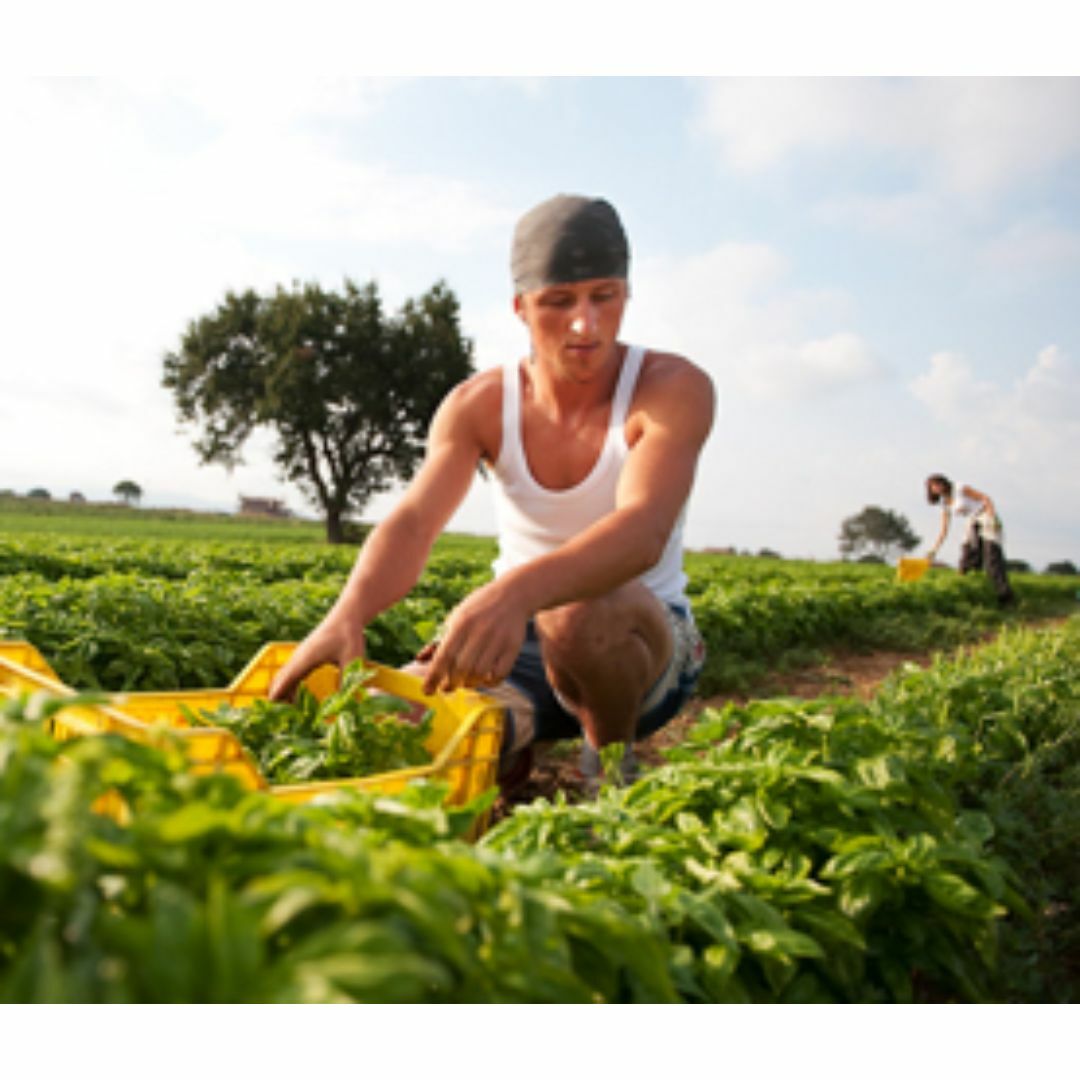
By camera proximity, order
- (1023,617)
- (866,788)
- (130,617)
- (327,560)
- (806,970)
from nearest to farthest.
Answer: (806,970) → (866,788) → (130,617) → (327,560) → (1023,617)

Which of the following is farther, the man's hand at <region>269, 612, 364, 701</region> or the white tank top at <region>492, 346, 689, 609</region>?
the white tank top at <region>492, 346, 689, 609</region>

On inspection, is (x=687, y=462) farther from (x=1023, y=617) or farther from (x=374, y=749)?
(x=1023, y=617)

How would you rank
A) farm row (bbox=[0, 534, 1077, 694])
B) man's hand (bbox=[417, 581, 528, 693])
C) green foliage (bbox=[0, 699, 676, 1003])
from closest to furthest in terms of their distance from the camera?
1. green foliage (bbox=[0, 699, 676, 1003])
2. man's hand (bbox=[417, 581, 528, 693])
3. farm row (bbox=[0, 534, 1077, 694])

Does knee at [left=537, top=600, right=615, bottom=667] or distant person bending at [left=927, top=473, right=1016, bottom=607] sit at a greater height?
distant person bending at [left=927, top=473, right=1016, bottom=607]

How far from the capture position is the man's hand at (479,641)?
7.02ft

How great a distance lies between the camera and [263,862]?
0.91 m

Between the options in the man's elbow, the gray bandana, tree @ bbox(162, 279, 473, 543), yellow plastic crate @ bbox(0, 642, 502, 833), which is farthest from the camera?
tree @ bbox(162, 279, 473, 543)

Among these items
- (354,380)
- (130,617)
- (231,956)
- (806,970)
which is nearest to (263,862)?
(231,956)

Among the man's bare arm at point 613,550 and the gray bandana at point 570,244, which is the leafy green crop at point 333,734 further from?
the gray bandana at point 570,244

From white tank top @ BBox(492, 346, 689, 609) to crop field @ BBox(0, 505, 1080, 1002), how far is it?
20.6 inches

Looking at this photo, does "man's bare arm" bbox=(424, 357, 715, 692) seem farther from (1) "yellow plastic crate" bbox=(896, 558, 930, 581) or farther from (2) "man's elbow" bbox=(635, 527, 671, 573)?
(1) "yellow plastic crate" bbox=(896, 558, 930, 581)

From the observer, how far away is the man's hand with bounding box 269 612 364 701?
254 centimetres

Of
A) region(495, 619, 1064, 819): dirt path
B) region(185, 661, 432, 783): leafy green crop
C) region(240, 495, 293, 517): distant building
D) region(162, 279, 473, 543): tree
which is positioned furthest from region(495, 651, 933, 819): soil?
region(240, 495, 293, 517): distant building

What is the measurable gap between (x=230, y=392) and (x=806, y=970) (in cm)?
3182
